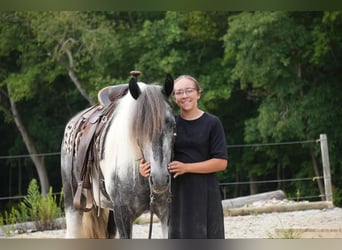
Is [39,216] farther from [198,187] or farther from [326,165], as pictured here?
[198,187]

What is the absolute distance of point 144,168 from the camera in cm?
262

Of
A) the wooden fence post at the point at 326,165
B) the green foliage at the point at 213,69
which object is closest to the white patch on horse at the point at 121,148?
the wooden fence post at the point at 326,165

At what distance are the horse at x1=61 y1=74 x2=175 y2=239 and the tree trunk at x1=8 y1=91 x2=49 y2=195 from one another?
4.95 metres

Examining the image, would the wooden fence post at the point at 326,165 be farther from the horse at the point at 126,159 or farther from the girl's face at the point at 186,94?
the girl's face at the point at 186,94

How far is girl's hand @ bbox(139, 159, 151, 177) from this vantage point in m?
2.61

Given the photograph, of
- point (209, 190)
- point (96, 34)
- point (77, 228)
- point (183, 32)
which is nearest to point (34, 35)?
point (96, 34)

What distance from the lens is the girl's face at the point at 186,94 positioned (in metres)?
2.52

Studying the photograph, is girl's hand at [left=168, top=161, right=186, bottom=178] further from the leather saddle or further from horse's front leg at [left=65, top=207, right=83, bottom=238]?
horse's front leg at [left=65, top=207, right=83, bottom=238]

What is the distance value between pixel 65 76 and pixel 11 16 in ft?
3.76

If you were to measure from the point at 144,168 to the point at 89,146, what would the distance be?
68 centimetres

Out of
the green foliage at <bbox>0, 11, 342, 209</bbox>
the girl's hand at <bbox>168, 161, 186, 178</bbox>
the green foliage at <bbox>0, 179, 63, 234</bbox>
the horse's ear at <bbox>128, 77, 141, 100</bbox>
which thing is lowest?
the green foliage at <bbox>0, 179, 63, 234</bbox>

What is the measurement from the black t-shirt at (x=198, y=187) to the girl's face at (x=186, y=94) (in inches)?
2.6

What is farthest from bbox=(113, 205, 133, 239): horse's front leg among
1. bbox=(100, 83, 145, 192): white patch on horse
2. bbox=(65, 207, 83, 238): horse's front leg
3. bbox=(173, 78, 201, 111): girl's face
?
bbox=(65, 207, 83, 238): horse's front leg

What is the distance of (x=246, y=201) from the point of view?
7.02 meters
